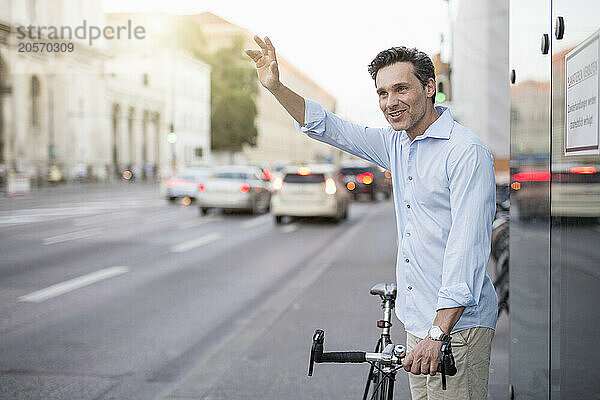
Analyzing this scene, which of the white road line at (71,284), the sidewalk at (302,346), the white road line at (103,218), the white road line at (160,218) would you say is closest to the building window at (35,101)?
the white road line at (103,218)

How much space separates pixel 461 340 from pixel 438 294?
0.65 feet

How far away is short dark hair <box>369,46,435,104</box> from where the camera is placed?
2484 mm

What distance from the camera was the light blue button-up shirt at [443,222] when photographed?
91.4 inches

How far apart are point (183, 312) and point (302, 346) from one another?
2464 mm

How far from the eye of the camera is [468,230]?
2.32 meters

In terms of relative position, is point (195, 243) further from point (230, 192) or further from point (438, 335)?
point (438, 335)

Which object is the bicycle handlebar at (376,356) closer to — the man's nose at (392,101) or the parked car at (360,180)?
the man's nose at (392,101)

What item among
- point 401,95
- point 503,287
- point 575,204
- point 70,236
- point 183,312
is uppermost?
point 401,95

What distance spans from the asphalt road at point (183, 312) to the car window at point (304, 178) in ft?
13.0

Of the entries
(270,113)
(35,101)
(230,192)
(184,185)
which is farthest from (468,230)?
(270,113)

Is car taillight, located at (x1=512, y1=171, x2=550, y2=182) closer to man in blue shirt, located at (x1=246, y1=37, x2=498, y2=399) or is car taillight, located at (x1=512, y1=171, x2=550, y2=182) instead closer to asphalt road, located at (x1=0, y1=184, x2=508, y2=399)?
man in blue shirt, located at (x1=246, y1=37, x2=498, y2=399)

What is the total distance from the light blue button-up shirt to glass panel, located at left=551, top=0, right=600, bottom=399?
0.29 m

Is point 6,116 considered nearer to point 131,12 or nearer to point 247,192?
point 247,192

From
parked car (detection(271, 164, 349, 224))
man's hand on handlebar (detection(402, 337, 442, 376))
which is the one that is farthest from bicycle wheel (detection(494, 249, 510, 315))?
parked car (detection(271, 164, 349, 224))
